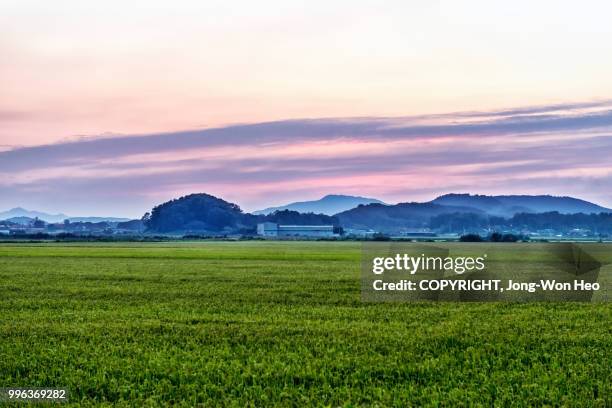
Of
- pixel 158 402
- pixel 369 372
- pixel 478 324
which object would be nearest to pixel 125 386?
pixel 158 402

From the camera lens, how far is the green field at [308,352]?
10.8 meters

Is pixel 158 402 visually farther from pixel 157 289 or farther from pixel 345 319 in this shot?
pixel 157 289

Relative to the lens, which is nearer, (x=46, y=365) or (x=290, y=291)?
(x=46, y=365)

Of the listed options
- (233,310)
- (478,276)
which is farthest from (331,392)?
(478,276)

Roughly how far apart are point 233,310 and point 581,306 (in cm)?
1043

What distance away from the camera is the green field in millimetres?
10789

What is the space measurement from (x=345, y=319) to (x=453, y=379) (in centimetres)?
694

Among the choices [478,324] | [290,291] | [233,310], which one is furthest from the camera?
[290,291]

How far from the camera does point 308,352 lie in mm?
13570

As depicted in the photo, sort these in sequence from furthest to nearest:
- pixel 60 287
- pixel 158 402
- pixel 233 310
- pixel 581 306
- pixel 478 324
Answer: pixel 60 287, pixel 581 306, pixel 233 310, pixel 478 324, pixel 158 402

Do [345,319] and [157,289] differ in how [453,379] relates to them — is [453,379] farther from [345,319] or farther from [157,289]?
[157,289]

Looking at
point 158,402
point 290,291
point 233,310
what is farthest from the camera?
point 290,291

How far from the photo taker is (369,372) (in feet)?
39.4

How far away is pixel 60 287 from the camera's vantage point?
28.8 m
